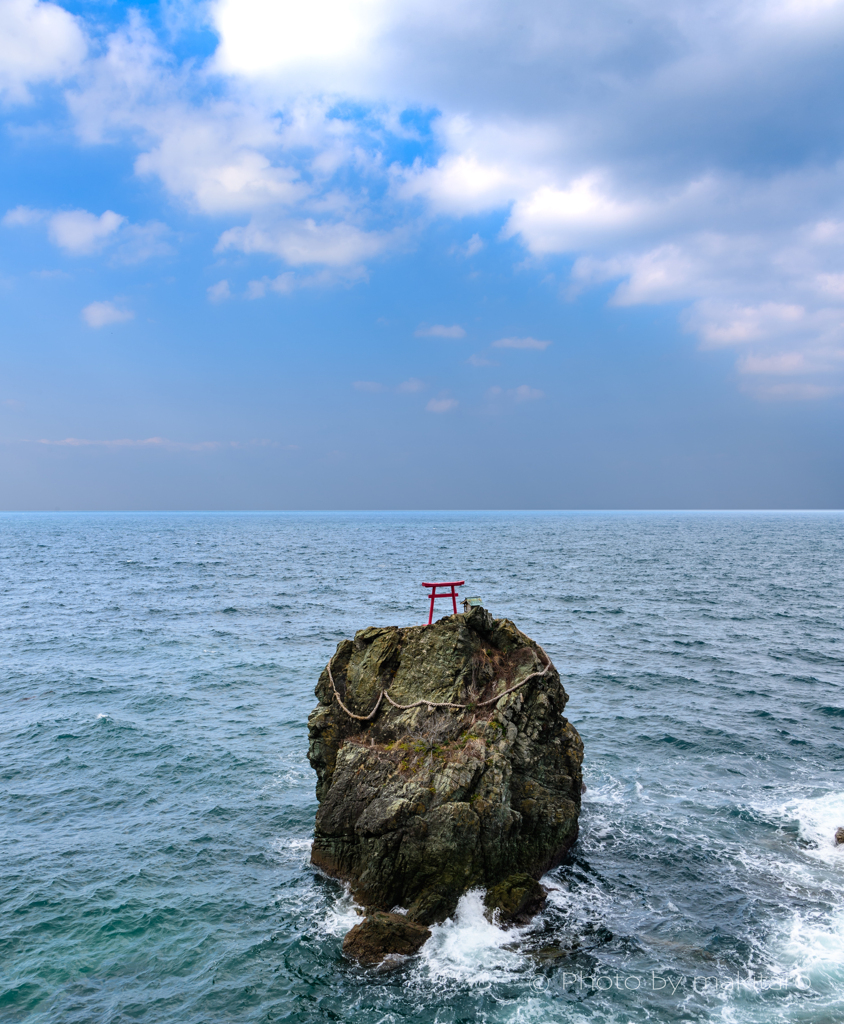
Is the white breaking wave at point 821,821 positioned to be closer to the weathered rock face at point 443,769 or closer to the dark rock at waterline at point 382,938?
the weathered rock face at point 443,769

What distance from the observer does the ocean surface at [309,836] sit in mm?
16031

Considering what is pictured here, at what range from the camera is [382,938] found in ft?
56.8

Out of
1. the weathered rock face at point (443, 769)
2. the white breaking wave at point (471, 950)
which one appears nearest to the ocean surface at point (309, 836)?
the white breaking wave at point (471, 950)

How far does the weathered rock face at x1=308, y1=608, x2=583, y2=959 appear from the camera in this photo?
18.6 m

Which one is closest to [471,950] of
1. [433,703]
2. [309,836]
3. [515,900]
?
[515,900]

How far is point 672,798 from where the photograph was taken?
84.1ft

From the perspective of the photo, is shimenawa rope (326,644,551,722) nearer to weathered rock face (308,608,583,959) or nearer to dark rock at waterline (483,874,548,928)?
weathered rock face (308,608,583,959)

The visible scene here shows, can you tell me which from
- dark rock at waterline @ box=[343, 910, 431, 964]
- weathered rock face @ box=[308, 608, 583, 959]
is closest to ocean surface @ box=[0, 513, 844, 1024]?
dark rock at waterline @ box=[343, 910, 431, 964]

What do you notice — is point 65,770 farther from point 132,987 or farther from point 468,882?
point 468,882

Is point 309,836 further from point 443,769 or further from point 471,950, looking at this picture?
point 471,950

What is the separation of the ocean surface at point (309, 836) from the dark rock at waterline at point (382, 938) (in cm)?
39

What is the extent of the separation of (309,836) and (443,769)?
740cm

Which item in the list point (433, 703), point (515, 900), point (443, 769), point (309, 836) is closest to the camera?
point (515, 900)

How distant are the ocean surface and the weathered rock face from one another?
1267 mm
